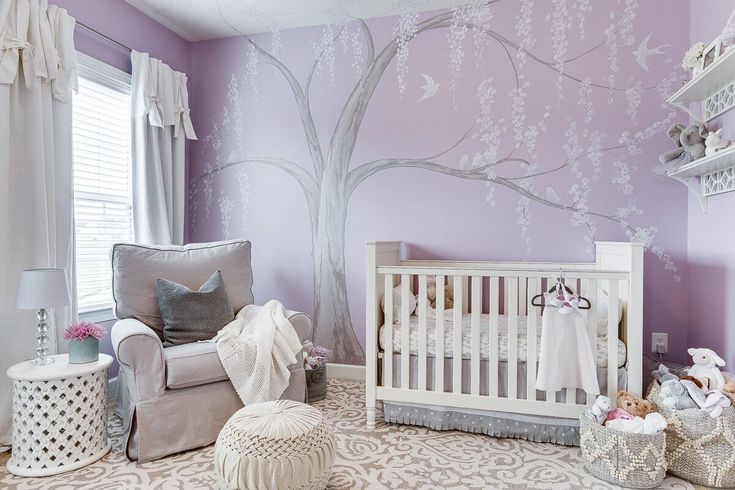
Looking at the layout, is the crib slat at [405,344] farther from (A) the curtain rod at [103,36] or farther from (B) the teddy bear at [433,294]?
(A) the curtain rod at [103,36]

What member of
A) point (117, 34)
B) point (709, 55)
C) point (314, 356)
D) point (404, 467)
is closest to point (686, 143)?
point (709, 55)

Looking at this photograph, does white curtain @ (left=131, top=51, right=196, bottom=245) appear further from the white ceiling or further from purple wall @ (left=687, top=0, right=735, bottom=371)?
purple wall @ (left=687, top=0, right=735, bottom=371)

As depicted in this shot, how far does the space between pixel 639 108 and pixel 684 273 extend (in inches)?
38.4

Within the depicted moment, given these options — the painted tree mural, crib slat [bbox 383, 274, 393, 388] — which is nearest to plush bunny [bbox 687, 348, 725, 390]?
the painted tree mural

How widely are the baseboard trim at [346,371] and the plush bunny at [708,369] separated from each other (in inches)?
72.6

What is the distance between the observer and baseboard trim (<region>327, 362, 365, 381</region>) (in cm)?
306

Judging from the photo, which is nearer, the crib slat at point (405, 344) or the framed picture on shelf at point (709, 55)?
the framed picture on shelf at point (709, 55)

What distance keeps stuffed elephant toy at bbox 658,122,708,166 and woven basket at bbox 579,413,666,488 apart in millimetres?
1399

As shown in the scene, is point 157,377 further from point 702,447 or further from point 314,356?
point 702,447

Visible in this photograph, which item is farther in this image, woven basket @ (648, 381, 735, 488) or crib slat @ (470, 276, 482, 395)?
crib slat @ (470, 276, 482, 395)

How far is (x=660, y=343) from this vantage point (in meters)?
2.57

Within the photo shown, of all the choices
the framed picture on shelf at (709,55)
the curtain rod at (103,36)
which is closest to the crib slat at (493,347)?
the framed picture on shelf at (709,55)

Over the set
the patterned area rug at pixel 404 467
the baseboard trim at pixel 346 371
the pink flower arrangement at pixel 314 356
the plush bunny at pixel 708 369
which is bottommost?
the patterned area rug at pixel 404 467

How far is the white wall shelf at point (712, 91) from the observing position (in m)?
1.88
